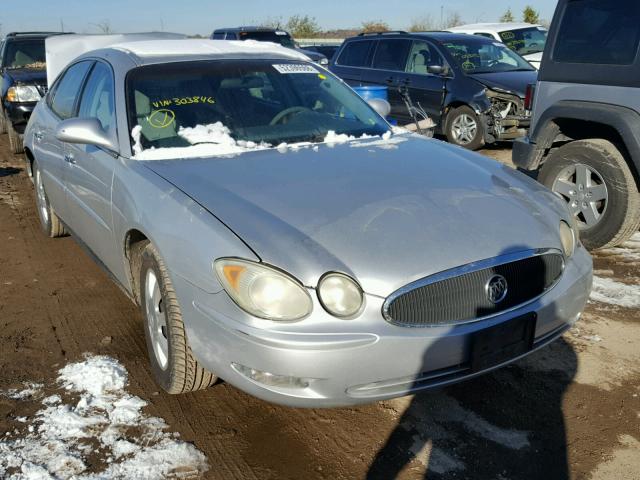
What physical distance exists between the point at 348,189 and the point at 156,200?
2.96 ft

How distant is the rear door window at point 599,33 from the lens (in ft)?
15.1

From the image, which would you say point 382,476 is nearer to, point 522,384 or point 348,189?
point 522,384

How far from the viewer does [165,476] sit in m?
2.55

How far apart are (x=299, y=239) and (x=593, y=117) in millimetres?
3247

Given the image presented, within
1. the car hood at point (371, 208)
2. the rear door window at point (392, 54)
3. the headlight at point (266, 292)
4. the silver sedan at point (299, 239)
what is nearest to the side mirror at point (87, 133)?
the silver sedan at point (299, 239)

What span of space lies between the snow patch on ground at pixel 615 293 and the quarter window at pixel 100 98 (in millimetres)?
3282

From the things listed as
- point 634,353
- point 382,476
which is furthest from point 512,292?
point 634,353

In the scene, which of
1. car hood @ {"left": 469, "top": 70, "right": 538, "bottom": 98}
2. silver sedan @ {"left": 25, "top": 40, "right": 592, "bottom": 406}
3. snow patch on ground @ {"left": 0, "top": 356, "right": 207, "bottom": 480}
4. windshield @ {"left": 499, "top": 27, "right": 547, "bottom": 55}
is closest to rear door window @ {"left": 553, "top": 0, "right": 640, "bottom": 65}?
silver sedan @ {"left": 25, "top": 40, "right": 592, "bottom": 406}

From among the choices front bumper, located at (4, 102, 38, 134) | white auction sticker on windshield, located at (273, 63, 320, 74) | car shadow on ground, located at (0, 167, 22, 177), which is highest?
white auction sticker on windshield, located at (273, 63, 320, 74)

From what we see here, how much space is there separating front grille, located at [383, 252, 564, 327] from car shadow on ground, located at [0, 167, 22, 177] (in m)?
7.87

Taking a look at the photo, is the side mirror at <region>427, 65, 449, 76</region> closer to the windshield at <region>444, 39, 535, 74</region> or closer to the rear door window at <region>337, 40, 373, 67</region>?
the windshield at <region>444, 39, 535, 74</region>

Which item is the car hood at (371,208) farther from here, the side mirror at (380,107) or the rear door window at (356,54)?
the rear door window at (356,54)

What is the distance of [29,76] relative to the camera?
957 cm

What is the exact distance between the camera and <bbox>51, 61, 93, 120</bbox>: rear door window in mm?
4539
